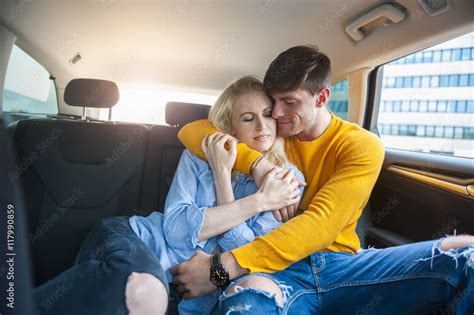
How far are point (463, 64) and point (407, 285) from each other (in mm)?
1150

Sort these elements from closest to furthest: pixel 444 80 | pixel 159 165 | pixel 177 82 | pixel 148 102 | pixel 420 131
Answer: pixel 159 165, pixel 444 80, pixel 420 131, pixel 177 82, pixel 148 102

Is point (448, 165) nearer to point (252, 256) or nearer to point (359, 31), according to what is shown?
point (359, 31)

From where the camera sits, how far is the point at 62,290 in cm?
99

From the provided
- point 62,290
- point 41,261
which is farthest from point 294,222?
point 41,261

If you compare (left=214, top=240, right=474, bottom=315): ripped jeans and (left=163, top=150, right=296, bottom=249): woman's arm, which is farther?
(left=163, top=150, right=296, bottom=249): woman's arm

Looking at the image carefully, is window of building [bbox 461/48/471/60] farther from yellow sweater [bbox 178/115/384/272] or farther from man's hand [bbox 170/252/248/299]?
man's hand [bbox 170/252/248/299]

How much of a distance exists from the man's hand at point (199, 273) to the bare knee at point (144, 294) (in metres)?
0.12

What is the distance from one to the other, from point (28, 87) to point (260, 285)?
2180 millimetres

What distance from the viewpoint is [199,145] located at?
1413mm

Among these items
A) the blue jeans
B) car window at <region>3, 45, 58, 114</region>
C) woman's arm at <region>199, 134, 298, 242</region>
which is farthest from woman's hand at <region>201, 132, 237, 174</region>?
car window at <region>3, 45, 58, 114</region>

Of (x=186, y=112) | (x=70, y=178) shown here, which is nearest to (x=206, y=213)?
(x=70, y=178)

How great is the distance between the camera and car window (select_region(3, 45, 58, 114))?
2.24 m

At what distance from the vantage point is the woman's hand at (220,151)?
4.30 ft

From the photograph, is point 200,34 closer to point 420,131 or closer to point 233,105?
point 233,105
